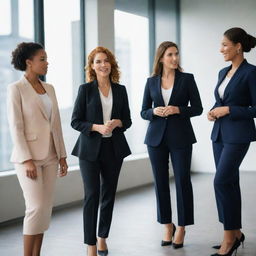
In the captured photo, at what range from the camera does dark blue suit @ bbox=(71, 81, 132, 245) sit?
3369 mm

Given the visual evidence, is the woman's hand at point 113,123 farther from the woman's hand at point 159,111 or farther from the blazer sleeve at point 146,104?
the blazer sleeve at point 146,104

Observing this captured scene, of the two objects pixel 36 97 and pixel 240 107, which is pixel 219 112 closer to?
pixel 240 107

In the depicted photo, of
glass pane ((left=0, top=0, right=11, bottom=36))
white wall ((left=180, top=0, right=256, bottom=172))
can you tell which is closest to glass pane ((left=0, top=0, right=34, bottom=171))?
glass pane ((left=0, top=0, right=11, bottom=36))

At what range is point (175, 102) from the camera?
381 centimetres

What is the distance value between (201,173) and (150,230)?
180 inches

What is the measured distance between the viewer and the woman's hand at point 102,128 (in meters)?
3.31

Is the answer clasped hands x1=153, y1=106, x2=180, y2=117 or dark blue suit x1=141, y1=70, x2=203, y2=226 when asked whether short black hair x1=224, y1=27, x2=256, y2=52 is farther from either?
clasped hands x1=153, y1=106, x2=180, y2=117

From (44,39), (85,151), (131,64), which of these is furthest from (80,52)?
(85,151)

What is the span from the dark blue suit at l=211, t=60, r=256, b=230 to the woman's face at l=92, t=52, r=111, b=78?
0.88 metres

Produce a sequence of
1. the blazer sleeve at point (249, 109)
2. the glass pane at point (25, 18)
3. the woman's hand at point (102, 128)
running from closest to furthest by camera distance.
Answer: the woman's hand at point (102, 128), the blazer sleeve at point (249, 109), the glass pane at point (25, 18)

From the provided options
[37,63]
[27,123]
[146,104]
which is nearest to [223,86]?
[146,104]

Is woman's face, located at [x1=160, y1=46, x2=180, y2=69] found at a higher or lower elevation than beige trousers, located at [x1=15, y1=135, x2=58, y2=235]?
higher

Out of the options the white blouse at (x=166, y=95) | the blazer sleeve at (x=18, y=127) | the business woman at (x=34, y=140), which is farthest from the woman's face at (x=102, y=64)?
the blazer sleeve at (x=18, y=127)

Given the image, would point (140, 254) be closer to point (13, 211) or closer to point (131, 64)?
point (13, 211)
